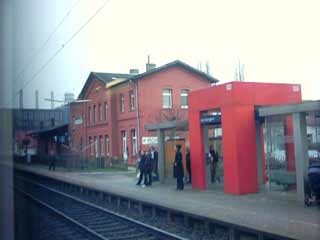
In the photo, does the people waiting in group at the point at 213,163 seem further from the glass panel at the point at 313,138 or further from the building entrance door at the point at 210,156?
the glass panel at the point at 313,138

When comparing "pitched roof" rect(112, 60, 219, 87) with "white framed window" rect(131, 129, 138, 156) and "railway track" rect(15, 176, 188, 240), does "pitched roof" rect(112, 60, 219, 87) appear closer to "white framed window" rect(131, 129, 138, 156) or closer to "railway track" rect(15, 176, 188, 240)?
"white framed window" rect(131, 129, 138, 156)

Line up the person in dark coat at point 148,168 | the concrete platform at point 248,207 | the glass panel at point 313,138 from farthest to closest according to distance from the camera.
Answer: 1. the person in dark coat at point 148,168
2. the glass panel at point 313,138
3. the concrete platform at point 248,207

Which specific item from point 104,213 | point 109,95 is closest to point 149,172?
point 104,213

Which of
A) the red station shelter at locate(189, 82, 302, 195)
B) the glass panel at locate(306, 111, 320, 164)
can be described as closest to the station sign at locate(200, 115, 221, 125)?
the red station shelter at locate(189, 82, 302, 195)

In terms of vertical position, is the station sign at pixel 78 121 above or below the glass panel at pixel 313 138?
above

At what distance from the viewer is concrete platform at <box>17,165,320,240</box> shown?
7.16 meters

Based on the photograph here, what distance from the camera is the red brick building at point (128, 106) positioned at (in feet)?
67.1

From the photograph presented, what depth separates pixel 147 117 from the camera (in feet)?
69.9

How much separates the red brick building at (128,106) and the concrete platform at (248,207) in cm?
669

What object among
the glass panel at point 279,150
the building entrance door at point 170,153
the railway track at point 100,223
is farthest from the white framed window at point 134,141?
the glass panel at point 279,150

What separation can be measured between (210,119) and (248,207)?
→ 4.19 m

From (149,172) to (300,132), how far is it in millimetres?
6196

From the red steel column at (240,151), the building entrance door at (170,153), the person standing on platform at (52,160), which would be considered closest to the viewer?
the red steel column at (240,151)

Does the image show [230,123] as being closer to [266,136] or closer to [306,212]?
[266,136]
